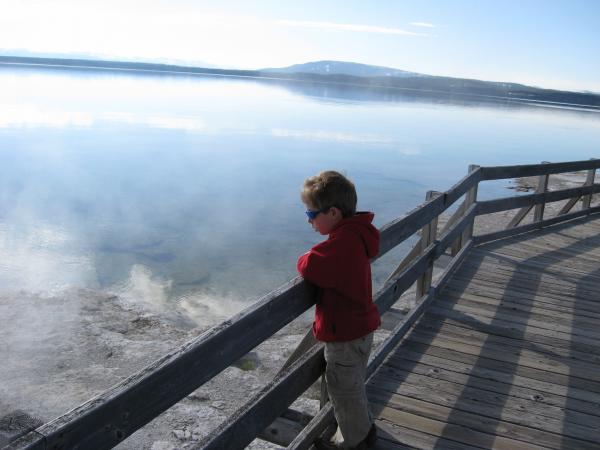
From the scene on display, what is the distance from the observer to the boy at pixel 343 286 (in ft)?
8.29

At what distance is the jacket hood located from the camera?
2.57 m

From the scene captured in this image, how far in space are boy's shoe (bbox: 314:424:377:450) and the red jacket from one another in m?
0.65

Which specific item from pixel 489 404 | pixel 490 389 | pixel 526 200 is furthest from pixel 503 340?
pixel 526 200

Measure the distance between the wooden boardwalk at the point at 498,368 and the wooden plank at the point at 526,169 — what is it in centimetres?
110

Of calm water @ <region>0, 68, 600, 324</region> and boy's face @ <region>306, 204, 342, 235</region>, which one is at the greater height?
boy's face @ <region>306, 204, 342, 235</region>

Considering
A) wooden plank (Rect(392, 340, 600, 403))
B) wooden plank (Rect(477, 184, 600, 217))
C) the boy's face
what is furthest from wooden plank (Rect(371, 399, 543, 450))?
wooden plank (Rect(477, 184, 600, 217))

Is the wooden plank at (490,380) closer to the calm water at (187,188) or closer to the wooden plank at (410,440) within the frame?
the wooden plank at (410,440)

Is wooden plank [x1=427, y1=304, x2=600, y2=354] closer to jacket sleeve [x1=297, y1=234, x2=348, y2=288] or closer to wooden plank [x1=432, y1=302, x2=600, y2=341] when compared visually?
wooden plank [x1=432, y1=302, x2=600, y2=341]

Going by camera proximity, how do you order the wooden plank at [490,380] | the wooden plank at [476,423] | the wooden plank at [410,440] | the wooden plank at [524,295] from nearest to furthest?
the wooden plank at [410,440]
the wooden plank at [476,423]
the wooden plank at [490,380]
the wooden plank at [524,295]

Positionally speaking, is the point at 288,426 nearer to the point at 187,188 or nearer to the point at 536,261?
the point at 536,261

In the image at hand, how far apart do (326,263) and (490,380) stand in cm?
205

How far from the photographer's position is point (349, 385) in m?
2.84

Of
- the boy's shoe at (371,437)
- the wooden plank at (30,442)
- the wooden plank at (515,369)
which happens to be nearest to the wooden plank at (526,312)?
the wooden plank at (515,369)

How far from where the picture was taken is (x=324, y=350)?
2924mm
